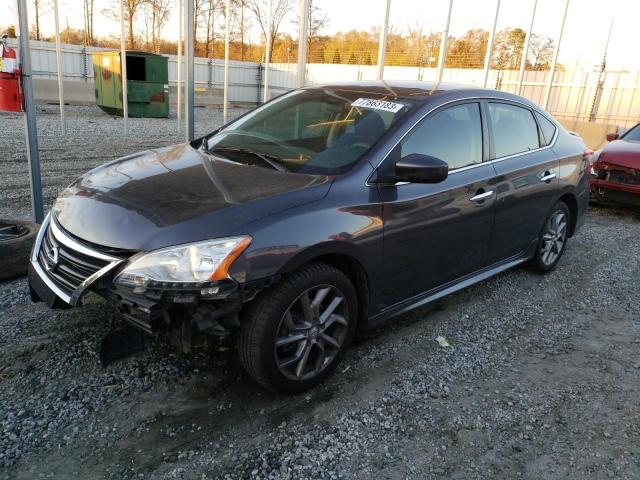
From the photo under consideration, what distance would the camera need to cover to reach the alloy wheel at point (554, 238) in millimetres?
4879

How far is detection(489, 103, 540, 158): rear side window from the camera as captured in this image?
13.2 feet

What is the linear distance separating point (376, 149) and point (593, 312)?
2.58m

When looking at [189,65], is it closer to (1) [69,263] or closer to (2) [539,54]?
(1) [69,263]

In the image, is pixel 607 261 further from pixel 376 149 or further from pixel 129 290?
pixel 129 290

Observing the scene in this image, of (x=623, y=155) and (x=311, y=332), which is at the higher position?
(x=623, y=155)

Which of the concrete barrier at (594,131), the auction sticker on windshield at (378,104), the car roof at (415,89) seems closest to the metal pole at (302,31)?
the car roof at (415,89)

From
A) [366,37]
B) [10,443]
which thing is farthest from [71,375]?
[366,37]

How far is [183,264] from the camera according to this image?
7.82 ft

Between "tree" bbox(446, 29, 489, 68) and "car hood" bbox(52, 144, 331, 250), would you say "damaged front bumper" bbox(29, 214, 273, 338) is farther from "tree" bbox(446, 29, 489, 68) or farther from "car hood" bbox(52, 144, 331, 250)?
"tree" bbox(446, 29, 489, 68)

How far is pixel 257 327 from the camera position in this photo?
2549 millimetres

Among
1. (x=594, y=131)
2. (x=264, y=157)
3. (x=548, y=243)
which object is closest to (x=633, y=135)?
(x=548, y=243)

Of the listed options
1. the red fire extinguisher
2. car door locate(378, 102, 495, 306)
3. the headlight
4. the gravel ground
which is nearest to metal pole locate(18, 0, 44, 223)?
A: the red fire extinguisher

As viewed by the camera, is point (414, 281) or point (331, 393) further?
point (414, 281)

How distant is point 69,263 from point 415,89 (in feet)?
8.53
